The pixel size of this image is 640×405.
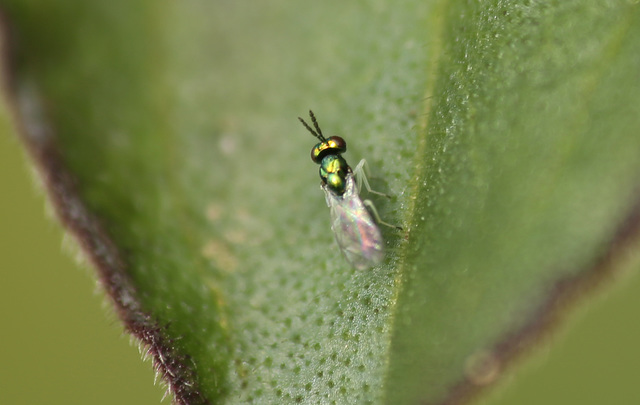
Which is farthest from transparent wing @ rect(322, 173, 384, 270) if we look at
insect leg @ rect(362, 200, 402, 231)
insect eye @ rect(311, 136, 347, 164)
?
insect eye @ rect(311, 136, 347, 164)

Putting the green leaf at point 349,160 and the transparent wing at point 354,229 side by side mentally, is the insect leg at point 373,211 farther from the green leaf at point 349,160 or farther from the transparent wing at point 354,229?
the green leaf at point 349,160

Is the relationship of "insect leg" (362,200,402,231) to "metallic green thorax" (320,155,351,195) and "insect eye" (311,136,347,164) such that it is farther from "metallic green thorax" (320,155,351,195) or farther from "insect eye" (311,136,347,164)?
"insect eye" (311,136,347,164)

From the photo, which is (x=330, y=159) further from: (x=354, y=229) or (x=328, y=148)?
(x=354, y=229)

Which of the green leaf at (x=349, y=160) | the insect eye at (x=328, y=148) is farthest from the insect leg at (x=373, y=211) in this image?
the insect eye at (x=328, y=148)

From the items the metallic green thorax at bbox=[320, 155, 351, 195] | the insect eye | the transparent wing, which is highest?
the insect eye

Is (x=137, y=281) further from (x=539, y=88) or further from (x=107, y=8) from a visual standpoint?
(x=539, y=88)

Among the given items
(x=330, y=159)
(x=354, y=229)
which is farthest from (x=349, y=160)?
(x=354, y=229)

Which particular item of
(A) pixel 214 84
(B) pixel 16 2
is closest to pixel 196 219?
(A) pixel 214 84
